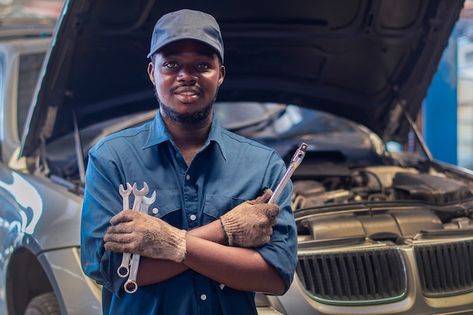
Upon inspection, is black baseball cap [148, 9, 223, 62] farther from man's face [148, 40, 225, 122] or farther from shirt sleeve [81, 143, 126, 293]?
shirt sleeve [81, 143, 126, 293]

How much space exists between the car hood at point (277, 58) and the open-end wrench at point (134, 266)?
132 centimetres

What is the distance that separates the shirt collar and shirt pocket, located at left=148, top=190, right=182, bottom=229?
0.43 feet

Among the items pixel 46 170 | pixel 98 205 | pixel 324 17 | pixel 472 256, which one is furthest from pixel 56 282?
pixel 324 17

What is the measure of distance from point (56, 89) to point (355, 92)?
1.76m

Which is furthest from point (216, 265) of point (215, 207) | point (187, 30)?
point (187, 30)

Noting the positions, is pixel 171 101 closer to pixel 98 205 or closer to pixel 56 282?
pixel 98 205

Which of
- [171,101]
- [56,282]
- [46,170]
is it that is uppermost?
[171,101]

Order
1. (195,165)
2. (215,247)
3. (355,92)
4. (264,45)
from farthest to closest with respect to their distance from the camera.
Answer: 1. (355,92)
2. (264,45)
3. (195,165)
4. (215,247)

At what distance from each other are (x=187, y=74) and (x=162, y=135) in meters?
0.17

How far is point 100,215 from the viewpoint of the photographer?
1544mm

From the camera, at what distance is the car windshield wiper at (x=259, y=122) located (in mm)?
4270

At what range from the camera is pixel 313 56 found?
3.58 m

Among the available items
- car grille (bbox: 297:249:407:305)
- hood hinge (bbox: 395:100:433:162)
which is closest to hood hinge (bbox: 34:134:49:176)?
car grille (bbox: 297:249:407:305)

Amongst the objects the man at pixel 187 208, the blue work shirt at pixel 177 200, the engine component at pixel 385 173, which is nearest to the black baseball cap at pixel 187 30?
the man at pixel 187 208
